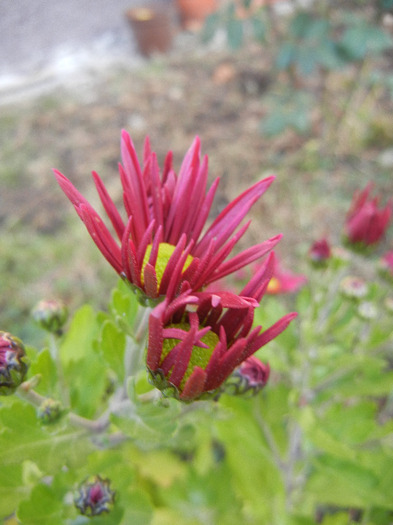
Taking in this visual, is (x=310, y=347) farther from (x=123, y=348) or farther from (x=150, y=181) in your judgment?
(x=150, y=181)

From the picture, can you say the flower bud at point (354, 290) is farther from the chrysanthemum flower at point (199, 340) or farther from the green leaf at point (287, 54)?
the green leaf at point (287, 54)

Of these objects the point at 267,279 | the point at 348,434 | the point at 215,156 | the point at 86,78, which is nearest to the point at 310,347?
the point at 348,434

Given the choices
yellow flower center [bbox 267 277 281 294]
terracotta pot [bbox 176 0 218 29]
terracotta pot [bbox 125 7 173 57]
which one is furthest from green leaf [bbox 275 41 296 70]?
terracotta pot [bbox 176 0 218 29]

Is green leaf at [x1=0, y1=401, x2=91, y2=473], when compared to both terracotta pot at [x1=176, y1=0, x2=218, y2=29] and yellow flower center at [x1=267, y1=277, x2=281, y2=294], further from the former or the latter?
terracotta pot at [x1=176, y1=0, x2=218, y2=29]

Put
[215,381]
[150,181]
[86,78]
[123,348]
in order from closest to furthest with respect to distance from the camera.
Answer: [215,381], [150,181], [123,348], [86,78]

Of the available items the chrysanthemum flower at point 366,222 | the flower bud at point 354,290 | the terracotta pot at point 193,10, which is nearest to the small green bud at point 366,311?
the flower bud at point 354,290

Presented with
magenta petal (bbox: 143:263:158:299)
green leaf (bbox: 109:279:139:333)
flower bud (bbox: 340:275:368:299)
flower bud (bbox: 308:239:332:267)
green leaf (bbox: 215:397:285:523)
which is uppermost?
magenta petal (bbox: 143:263:158:299)

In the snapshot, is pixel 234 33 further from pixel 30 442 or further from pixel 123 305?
pixel 30 442
